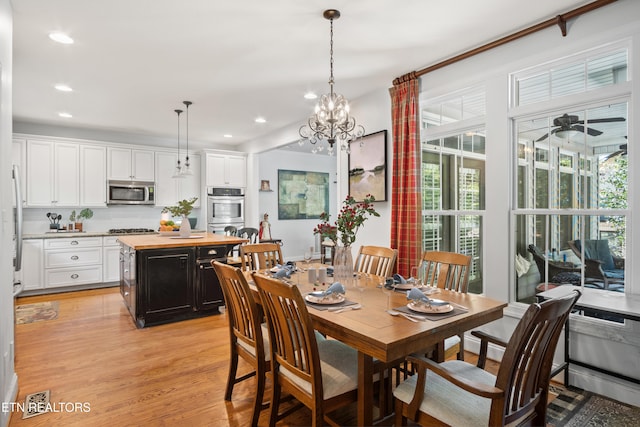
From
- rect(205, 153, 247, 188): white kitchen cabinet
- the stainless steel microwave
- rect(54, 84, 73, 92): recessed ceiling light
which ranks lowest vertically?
the stainless steel microwave

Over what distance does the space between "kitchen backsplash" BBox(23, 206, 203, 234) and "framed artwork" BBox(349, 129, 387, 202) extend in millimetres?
3982

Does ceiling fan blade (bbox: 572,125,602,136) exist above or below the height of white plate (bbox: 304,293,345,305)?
above

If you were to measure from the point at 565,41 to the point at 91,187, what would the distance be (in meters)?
6.60

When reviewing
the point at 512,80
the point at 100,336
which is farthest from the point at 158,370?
the point at 512,80

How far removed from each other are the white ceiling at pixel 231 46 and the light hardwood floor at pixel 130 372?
8.75ft

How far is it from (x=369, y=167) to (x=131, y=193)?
14.6 ft

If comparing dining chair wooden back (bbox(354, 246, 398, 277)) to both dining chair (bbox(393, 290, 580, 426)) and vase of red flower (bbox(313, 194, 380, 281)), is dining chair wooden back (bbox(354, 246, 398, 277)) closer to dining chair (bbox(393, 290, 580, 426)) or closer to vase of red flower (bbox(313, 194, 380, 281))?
vase of red flower (bbox(313, 194, 380, 281))

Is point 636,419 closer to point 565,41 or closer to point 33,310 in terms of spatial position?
point 565,41

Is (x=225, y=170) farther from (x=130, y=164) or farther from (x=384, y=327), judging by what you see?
(x=384, y=327)

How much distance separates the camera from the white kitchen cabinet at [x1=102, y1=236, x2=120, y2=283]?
5.81 metres

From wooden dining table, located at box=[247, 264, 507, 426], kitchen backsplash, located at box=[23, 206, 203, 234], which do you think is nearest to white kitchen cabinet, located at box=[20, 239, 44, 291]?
kitchen backsplash, located at box=[23, 206, 203, 234]

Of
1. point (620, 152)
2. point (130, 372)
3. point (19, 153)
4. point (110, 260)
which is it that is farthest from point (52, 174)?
point (620, 152)

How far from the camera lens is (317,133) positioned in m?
3.08

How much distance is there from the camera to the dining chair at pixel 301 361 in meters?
1.65
